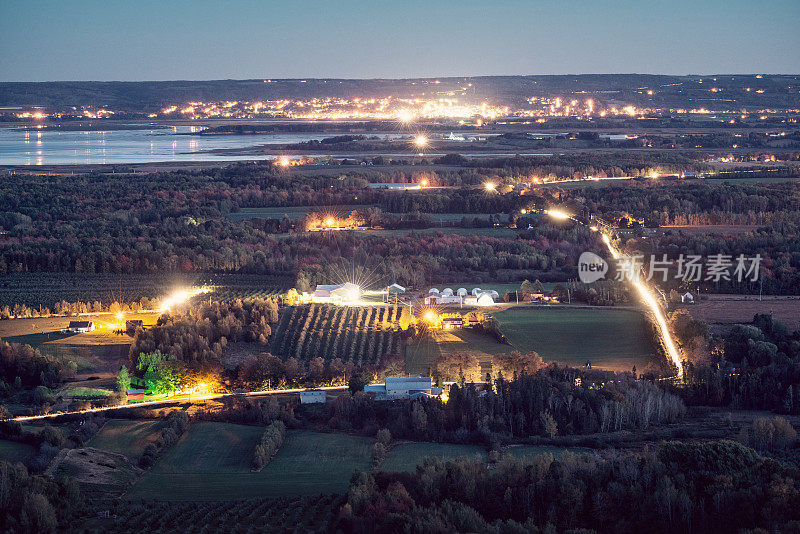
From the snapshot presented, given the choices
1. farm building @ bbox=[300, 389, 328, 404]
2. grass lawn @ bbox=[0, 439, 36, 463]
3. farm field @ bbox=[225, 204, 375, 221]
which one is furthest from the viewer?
farm field @ bbox=[225, 204, 375, 221]

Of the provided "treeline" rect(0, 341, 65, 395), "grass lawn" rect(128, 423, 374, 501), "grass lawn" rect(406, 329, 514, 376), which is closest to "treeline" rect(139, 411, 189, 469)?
"grass lawn" rect(128, 423, 374, 501)

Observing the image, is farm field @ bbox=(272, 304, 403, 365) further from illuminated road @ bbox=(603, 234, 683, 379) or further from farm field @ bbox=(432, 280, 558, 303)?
illuminated road @ bbox=(603, 234, 683, 379)

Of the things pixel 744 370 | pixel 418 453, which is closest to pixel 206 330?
pixel 418 453

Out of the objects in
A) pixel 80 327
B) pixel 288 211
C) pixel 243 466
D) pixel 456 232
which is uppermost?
pixel 288 211

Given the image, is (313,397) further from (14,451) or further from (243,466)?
(14,451)

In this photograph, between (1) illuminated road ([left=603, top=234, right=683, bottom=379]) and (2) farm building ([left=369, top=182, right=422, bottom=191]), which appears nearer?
(1) illuminated road ([left=603, top=234, right=683, bottom=379])

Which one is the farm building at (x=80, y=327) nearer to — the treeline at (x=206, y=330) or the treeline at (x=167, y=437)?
the treeline at (x=206, y=330)

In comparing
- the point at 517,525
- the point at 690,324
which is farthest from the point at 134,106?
the point at 517,525

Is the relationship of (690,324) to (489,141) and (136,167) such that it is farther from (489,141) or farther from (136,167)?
(489,141)
